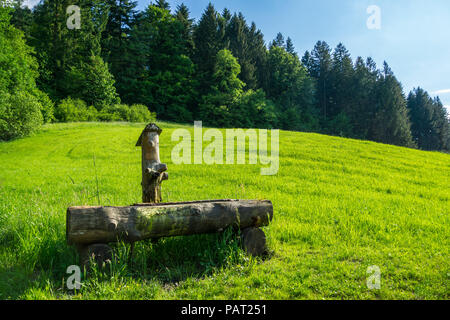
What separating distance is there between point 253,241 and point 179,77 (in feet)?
175

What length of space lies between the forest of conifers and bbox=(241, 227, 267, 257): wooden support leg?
1086 inches

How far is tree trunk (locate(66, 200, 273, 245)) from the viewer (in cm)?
350

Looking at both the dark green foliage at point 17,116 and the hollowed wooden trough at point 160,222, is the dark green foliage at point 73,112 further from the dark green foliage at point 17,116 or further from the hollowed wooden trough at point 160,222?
the hollowed wooden trough at point 160,222

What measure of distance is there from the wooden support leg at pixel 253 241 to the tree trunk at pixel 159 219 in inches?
4.7

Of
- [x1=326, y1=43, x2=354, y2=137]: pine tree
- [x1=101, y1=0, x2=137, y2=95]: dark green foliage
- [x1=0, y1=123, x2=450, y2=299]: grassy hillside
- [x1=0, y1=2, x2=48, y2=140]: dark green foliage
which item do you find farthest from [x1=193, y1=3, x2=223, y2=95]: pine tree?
[x1=0, y1=123, x2=450, y2=299]: grassy hillside

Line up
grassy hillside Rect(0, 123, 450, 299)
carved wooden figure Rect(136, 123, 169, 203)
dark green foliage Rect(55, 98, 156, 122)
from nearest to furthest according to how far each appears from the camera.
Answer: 1. grassy hillside Rect(0, 123, 450, 299)
2. carved wooden figure Rect(136, 123, 169, 203)
3. dark green foliage Rect(55, 98, 156, 122)

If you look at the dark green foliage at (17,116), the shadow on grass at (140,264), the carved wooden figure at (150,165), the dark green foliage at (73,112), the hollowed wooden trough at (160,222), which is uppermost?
the dark green foliage at (73,112)

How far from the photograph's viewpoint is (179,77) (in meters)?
53.6

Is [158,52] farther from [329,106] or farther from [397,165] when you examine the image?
[397,165]

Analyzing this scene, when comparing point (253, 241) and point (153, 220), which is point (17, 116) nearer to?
point (153, 220)

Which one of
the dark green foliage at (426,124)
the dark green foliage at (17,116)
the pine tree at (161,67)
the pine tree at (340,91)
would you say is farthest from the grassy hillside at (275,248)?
the dark green foliage at (426,124)

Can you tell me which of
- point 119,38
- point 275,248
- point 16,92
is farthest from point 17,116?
point 119,38

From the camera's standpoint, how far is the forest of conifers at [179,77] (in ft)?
122

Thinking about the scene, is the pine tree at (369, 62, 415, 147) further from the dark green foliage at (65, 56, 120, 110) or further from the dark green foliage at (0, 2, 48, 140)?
the dark green foliage at (0, 2, 48, 140)
